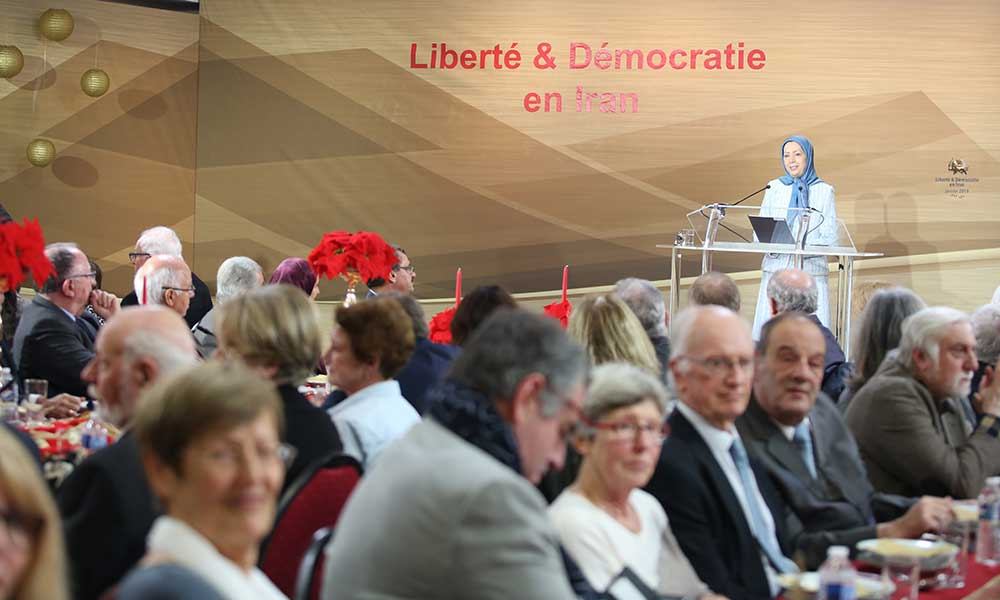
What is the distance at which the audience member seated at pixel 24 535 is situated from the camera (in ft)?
5.14

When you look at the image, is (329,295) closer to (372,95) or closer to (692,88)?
(372,95)

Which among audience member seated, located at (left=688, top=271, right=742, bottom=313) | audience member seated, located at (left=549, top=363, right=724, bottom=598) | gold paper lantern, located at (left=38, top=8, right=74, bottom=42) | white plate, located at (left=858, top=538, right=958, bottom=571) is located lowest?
white plate, located at (left=858, top=538, right=958, bottom=571)

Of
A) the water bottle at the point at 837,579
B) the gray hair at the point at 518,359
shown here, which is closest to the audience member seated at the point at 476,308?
the water bottle at the point at 837,579

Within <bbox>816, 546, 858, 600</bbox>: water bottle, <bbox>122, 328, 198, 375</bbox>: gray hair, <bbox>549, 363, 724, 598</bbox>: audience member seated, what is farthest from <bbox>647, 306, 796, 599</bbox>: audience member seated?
<bbox>122, 328, 198, 375</bbox>: gray hair

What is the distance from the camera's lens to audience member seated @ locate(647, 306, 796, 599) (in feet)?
9.67

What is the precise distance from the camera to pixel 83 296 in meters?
5.93

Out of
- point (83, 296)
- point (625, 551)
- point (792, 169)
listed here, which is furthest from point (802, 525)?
point (792, 169)

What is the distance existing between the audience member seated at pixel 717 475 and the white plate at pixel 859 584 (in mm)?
167

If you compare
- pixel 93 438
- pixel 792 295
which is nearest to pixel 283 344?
pixel 93 438

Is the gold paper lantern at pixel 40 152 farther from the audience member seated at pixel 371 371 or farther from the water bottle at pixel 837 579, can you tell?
the water bottle at pixel 837 579

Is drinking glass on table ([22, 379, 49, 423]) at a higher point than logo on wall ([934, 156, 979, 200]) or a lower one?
lower

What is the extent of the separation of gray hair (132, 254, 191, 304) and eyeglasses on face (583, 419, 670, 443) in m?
3.54

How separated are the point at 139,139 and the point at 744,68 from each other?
15.7 feet

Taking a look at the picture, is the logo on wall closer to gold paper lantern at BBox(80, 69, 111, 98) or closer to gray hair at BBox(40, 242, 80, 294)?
gold paper lantern at BBox(80, 69, 111, 98)
